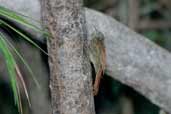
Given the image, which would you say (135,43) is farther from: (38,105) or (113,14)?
(113,14)

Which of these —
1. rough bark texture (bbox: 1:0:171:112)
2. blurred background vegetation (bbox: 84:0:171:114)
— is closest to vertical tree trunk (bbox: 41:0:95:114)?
rough bark texture (bbox: 1:0:171:112)

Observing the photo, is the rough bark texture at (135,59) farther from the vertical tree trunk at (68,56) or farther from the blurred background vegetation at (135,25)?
the blurred background vegetation at (135,25)

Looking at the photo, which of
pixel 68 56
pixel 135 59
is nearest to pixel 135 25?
pixel 135 59

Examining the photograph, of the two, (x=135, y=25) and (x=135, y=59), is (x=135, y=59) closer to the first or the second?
(x=135, y=59)

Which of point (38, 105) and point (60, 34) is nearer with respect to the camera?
point (60, 34)

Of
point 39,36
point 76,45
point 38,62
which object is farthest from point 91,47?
point 38,62

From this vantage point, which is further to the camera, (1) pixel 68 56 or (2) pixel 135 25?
(2) pixel 135 25

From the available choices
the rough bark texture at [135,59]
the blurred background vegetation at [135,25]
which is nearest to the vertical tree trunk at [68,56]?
the rough bark texture at [135,59]
